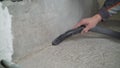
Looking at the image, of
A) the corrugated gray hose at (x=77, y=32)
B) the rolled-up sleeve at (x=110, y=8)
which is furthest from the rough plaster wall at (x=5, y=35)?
the rolled-up sleeve at (x=110, y=8)

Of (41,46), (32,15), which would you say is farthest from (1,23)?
(41,46)

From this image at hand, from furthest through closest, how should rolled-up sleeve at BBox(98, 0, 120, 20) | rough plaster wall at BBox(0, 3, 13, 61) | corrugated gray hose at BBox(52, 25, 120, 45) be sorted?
corrugated gray hose at BBox(52, 25, 120, 45)
rolled-up sleeve at BBox(98, 0, 120, 20)
rough plaster wall at BBox(0, 3, 13, 61)

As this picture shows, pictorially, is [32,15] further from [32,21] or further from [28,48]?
[28,48]

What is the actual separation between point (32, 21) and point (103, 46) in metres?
0.54

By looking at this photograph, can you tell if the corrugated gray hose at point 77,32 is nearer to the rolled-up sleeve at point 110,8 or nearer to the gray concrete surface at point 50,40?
the gray concrete surface at point 50,40

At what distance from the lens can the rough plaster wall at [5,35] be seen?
1.25m

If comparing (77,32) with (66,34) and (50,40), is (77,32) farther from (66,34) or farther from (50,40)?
(50,40)

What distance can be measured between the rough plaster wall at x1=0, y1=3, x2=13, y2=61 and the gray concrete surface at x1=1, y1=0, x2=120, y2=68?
1.6 inches

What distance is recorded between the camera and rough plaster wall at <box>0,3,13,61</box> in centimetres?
125

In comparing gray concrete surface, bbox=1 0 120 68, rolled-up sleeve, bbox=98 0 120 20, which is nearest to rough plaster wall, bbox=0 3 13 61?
gray concrete surface, bbox=1 0 120 68

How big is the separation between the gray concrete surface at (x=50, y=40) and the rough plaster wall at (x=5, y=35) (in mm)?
42

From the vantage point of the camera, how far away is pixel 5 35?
1287 millimetres

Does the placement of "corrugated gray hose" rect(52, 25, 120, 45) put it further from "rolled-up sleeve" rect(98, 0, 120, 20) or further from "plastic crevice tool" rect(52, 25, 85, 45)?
"rolled-up sleeve" rect(98, 0, 120, 20)

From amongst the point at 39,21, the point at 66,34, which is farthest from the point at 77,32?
the point at 39,21
